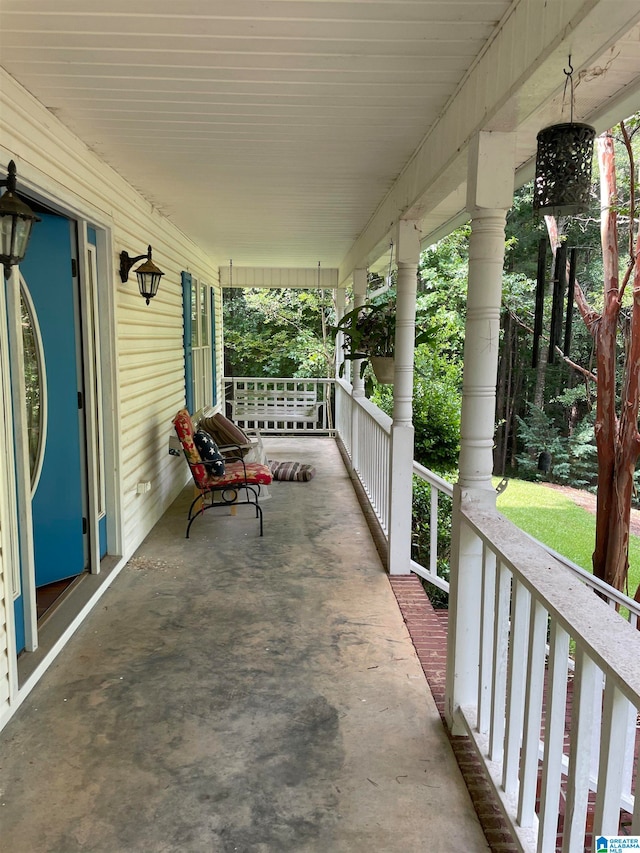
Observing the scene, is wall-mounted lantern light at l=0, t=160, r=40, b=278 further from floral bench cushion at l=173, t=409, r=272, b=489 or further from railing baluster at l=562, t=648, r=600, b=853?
floral bench cushion at l=173, t=409, r=272, b=489

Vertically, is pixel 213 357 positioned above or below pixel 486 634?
above

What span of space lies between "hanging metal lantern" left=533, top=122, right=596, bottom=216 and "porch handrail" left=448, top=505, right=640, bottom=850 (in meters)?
1.08

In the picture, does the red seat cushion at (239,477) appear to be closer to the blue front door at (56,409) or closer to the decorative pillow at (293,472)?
the blue front door at (56,409)

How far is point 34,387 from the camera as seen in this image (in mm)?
3357

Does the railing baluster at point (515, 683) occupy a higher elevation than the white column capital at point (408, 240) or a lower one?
lower

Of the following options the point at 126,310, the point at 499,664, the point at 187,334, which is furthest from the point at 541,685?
the point at 187,334

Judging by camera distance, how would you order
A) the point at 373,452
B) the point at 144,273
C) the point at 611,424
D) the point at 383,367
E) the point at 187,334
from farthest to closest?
Result: the point at 611,424 → the point at 187,334 → the point at 373,452 → the point at 383,367 → the point at 144,273

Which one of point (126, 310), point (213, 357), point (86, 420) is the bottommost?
point (86, 420)

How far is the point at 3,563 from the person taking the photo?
99.1 inches

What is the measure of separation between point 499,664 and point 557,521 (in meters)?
12.1

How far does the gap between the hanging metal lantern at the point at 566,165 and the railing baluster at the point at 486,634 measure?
3.87ft

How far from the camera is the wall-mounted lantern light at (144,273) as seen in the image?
4.27 m

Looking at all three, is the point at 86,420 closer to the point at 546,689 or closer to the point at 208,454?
the point at 208,454

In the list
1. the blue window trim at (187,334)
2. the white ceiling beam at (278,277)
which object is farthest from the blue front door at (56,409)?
the white ceiling beam at (278,277)
